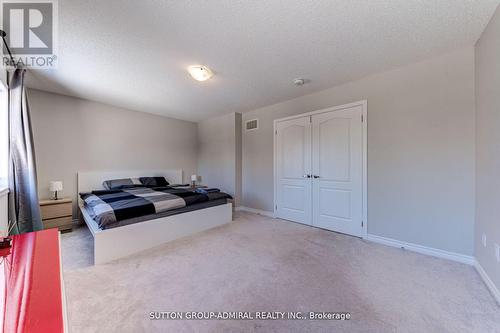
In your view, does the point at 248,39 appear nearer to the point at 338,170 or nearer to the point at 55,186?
the point at 338,170

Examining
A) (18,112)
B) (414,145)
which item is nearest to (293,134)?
(414,145)

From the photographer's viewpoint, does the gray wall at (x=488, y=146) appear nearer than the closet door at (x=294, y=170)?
Yes

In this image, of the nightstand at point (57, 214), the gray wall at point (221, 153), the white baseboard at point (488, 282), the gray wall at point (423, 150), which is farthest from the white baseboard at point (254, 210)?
the nightstand at point (57, 214)

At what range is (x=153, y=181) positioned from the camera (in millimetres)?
4504

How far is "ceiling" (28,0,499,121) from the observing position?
5.49 ft

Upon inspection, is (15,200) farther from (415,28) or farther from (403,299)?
(415,28)

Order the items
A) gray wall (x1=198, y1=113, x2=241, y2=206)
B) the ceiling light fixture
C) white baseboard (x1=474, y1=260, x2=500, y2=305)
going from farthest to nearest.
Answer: gray wall (x1=198, y1=113, x2=241, y2=206)
the ceiling light fixture
white baseboard (x1=474, y1=260, x2=500, y2=305)

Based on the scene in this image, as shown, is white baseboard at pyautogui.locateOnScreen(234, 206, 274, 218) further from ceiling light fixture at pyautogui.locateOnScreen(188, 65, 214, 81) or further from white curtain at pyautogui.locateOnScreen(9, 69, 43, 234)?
white curtain at pyautogui.locateOnScreen(9, 69, 43, 234)

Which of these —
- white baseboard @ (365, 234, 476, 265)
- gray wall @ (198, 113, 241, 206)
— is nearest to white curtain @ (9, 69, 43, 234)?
gray wall @ (198, 113, 241, 206)

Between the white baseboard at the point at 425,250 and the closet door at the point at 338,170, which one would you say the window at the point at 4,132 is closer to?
the closet door at the point at 338,170

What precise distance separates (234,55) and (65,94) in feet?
11.1

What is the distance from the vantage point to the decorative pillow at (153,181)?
14.4ft
